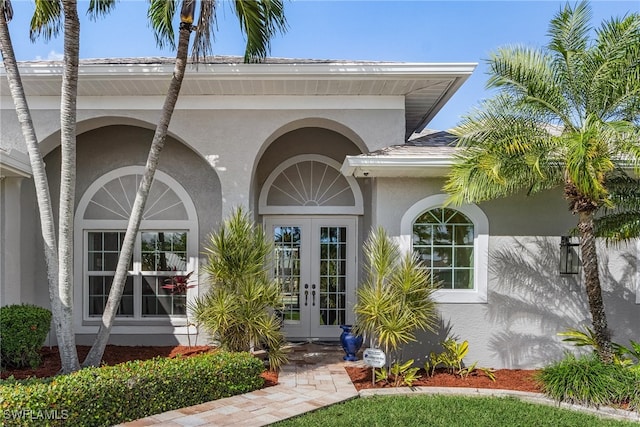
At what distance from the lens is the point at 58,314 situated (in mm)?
7004

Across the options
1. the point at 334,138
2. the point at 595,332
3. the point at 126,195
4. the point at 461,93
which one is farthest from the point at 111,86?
the point at 595,332

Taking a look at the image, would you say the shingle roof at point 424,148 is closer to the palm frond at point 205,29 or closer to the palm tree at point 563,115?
the palm tree at point 563,115

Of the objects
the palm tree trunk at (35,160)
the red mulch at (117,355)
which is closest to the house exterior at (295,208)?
the red mulch at (117,355)

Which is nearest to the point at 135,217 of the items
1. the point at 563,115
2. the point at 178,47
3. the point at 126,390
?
the point at 126,390

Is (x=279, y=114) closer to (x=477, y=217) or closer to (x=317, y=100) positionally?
(x=317, y=100)

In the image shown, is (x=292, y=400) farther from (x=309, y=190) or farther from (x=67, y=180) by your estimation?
(x=309, y=190)

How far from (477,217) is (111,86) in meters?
8.04

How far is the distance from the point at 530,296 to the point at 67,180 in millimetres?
8767

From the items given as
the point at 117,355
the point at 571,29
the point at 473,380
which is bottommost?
the point at 473,380

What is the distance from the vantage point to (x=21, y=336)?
764 centimetres

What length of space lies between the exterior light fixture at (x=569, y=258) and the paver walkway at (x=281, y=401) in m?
4.87

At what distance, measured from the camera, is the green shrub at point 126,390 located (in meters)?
5.48

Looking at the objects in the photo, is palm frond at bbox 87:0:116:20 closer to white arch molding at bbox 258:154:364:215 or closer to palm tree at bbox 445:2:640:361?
white arch molding at bbox 258:154:364:215

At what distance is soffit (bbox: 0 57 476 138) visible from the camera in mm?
8656
